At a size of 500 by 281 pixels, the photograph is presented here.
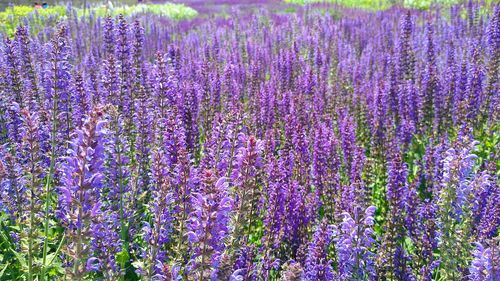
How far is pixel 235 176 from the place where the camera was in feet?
13.8

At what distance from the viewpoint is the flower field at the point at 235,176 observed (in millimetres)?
3248

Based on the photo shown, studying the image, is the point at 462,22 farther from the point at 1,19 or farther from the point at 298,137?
the point at 1,19

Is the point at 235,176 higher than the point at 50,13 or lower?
lower

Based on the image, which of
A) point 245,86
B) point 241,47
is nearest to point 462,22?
point 241,47

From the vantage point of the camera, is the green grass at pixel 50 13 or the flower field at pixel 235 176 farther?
the green grass at pixel 50 13

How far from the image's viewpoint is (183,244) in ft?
12.5

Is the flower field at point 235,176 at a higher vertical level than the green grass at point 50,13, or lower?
lower

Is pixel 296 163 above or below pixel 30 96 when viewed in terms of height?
below

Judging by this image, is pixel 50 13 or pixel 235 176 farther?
pixel 50 13

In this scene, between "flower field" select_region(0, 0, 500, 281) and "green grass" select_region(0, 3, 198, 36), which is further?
"green grass" select_region(0, 3, 198, 36)

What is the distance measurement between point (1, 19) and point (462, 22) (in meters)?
21.1

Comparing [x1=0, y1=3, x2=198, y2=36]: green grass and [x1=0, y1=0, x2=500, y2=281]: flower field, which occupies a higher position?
[x1=0, y1=3, x2=198, y2=36]: green grass

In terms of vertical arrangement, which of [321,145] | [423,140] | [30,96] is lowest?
[423,140]

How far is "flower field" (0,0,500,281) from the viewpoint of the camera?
10.7ft
